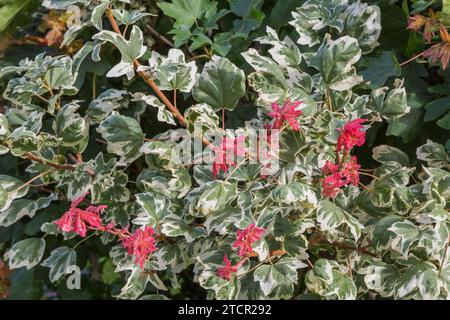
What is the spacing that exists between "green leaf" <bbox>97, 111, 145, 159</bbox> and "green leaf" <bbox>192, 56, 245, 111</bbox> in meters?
0.15

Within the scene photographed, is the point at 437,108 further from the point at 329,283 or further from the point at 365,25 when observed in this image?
the point at 329,283

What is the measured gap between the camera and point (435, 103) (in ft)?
4.82

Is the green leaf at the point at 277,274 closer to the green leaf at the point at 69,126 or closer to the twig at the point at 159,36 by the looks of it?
the green leaf at the point at 69,126

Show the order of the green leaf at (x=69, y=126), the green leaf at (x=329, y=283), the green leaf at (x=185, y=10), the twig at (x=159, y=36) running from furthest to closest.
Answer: the twig at (x=159, y=36) < the green leaf at (x=185, y=10) < the green leaf at (x=69, y=126) < the green leaf at (x=329, y=283)

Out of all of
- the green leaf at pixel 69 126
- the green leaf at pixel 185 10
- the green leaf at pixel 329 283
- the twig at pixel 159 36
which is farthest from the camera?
the twig at pixel 159 36

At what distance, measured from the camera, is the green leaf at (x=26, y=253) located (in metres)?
1.57

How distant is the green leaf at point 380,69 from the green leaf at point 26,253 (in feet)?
2.75

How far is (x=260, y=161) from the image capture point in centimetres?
130

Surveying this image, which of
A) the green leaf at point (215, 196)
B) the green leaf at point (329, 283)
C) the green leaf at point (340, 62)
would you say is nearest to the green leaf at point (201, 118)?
the green leaf at point (215, 196)

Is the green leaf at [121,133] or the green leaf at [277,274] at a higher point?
the green leaf at [121,133]

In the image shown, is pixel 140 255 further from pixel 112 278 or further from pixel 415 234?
pixel 112 278

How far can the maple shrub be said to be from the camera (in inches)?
50.5

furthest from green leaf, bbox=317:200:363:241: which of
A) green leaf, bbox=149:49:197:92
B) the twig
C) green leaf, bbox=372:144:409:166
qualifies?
the twig
